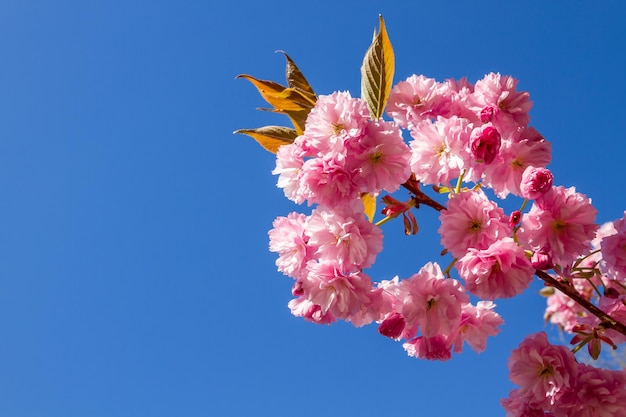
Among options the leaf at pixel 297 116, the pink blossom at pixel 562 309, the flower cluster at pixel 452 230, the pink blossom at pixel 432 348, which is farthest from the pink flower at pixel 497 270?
the pink blossom at pixel 562 309

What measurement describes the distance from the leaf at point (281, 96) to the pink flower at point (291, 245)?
0.97ft

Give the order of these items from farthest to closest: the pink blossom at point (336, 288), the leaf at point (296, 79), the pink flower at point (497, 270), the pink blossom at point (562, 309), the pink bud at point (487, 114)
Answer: the pink blossom at point (562, 309)
the leaf at point (296, 79)
the pink bud at point (487, 114)
the pink blossom at point (336, 288)
the pink flower at point (497, 270)

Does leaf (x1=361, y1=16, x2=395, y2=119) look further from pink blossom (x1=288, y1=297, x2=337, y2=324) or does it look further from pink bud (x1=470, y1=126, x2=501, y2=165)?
pink blossom (x1=288, y1=297, x2=337, y2=324)

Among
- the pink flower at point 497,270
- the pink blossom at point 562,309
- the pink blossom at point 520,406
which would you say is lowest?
the pink blossom at point 520,406

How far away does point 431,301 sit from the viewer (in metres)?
1.47

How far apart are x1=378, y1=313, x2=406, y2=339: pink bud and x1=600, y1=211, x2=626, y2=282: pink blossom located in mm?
535

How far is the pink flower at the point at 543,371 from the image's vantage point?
151 cm

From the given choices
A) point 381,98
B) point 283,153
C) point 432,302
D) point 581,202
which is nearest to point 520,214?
point 581,202

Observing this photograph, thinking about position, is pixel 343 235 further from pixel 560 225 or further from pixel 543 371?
pixel 543 371

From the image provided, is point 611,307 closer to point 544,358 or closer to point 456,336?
point 544,358

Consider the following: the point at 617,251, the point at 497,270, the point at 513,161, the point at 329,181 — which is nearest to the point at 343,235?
the point at 329,181

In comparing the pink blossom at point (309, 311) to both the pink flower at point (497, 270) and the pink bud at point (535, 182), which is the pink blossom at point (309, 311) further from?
the pink bud at point (535, 182)

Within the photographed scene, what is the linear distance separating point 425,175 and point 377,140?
15cm

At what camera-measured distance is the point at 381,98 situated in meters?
1.57
